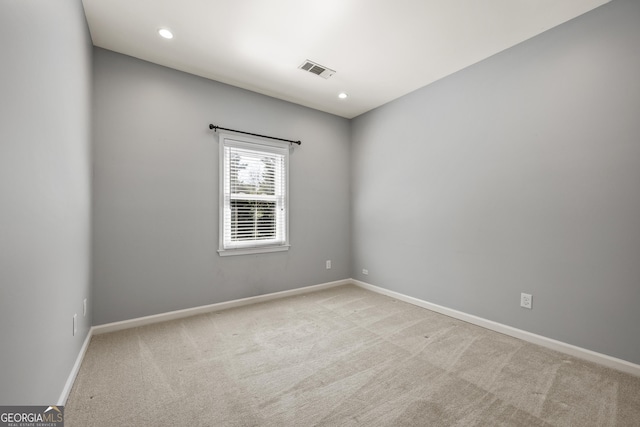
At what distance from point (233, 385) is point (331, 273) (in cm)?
259

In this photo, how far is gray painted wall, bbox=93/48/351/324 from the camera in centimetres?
265

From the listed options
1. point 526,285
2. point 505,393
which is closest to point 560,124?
point 526,285

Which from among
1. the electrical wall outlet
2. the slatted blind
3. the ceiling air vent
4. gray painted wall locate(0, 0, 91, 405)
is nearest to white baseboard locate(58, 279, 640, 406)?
the electrical wall outlet

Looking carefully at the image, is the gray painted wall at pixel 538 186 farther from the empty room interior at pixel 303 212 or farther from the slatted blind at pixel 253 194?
the slatted blind at pixel 253 194

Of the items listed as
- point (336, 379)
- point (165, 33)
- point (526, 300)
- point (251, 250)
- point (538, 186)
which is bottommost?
point (336, 379)

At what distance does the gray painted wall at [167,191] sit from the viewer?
265cm

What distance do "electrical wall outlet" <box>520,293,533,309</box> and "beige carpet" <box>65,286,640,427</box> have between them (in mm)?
341

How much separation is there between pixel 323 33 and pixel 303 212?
2.28 metres

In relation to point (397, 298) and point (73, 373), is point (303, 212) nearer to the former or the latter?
point (397, 298)

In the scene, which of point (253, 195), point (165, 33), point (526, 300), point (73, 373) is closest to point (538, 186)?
point (526, 300)

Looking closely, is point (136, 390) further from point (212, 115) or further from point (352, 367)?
point (212, 115)

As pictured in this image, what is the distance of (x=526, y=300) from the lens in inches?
98.3

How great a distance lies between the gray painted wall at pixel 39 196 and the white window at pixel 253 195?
1454mm

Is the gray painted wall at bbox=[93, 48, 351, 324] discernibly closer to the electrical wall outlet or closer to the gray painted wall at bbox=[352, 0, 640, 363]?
the gray painted wall at bbox=[352, 0, 640, 363]
